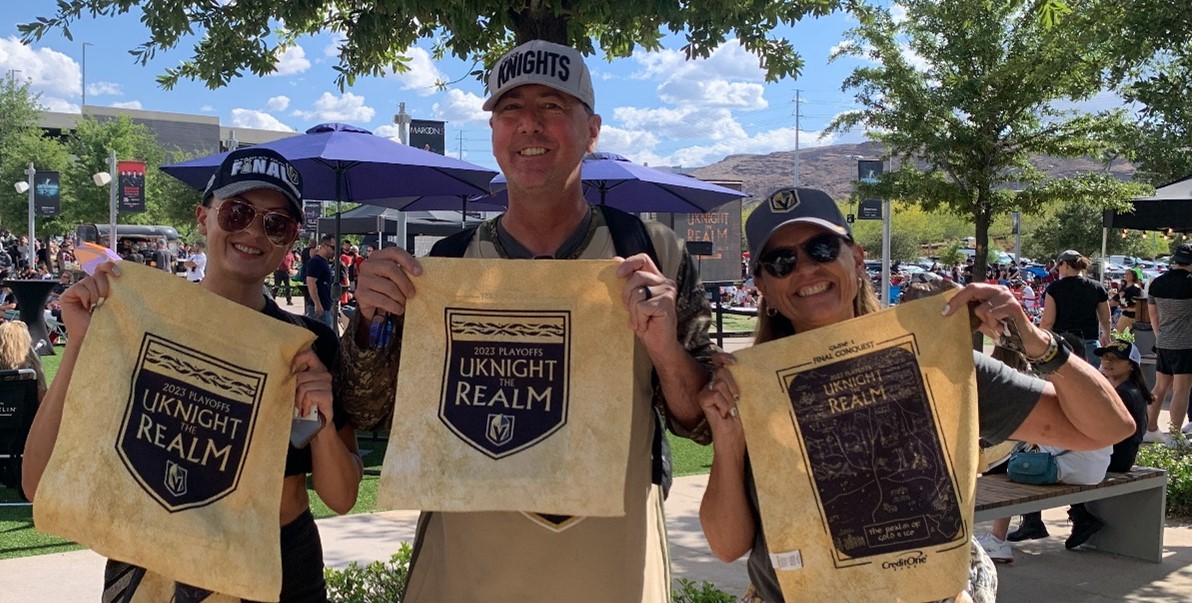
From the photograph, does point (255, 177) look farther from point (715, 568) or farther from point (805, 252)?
point (715, 568)

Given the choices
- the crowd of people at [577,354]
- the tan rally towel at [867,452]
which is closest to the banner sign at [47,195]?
the crowd of people at [577,354]

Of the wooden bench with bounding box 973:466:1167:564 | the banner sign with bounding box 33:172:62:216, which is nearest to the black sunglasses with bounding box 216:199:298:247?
the wooden bench with bounding box 973:466:1167:564

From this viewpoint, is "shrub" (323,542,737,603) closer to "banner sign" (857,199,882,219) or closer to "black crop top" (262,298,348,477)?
"black crop top" (262,298,348,477)

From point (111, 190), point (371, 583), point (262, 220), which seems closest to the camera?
point (262, 220)

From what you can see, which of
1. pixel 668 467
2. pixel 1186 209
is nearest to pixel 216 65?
pixel 668 467

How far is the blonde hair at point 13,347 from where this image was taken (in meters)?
7.05

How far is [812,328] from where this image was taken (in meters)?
2.46

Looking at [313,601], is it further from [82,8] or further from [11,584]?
[11,584]

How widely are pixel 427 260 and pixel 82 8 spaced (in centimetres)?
203

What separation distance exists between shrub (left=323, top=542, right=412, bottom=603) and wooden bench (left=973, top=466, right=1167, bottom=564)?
342cm

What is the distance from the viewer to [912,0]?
10.5m

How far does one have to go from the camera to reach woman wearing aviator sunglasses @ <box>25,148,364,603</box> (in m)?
2.29

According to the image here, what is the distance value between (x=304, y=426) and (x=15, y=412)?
581cm

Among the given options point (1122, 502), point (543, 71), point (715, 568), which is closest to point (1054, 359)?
point (543, 71)
